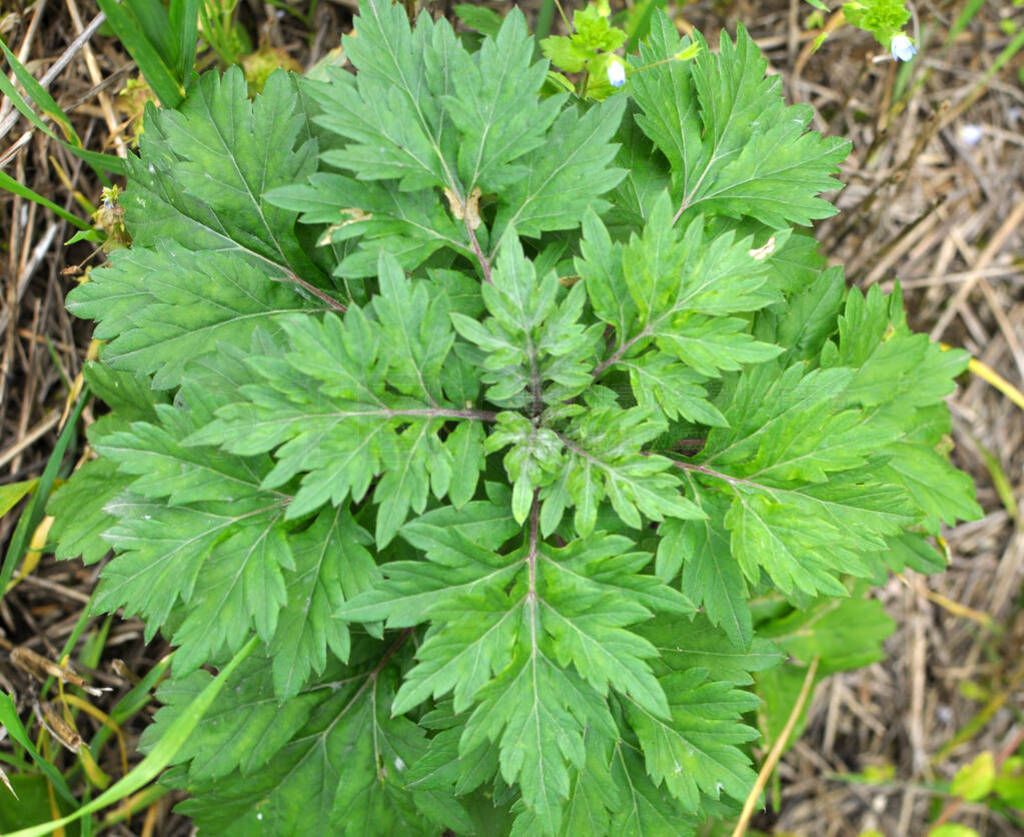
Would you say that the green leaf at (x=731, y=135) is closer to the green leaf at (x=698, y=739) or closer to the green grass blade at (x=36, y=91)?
the green leaf at (x=698, y=739)

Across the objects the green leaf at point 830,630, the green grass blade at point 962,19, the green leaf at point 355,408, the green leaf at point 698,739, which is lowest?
the green leaf at point 830,630

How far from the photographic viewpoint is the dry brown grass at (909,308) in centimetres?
313

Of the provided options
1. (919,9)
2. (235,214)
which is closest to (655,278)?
(235,214)

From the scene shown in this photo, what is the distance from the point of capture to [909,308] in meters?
3.94

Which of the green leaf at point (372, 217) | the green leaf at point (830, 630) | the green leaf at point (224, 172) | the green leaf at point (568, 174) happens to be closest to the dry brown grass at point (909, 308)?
the green leaf at point (830, 630)

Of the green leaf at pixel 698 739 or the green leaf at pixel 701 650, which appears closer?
the green leaf at pixel 698 739

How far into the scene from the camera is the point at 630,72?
234 cm

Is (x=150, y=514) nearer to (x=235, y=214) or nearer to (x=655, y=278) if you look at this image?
(x=235, y=214)

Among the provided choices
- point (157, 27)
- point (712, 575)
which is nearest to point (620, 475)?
point (712, 575)

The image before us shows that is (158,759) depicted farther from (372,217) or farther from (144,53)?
(144,53)

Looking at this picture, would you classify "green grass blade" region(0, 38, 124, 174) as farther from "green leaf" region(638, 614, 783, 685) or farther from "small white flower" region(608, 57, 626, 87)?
"green leaf" region(638, 614, 783, 685)

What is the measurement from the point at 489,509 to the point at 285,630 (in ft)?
1.95

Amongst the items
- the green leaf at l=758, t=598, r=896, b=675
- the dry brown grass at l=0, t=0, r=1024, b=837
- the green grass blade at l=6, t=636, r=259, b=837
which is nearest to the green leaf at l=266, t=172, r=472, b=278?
the green grass blade at l=6, t=636, r=259, b=837

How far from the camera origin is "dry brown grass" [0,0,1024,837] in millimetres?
3133
